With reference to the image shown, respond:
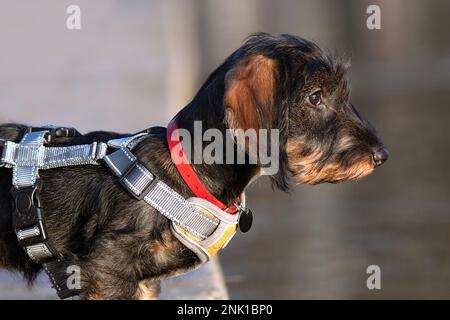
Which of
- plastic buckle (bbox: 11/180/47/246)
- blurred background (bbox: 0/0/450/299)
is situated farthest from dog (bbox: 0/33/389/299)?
blurred background (bbox: 0/0/450/299)

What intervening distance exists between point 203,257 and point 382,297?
7.60 feet

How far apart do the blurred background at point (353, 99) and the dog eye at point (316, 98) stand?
2.22 metres

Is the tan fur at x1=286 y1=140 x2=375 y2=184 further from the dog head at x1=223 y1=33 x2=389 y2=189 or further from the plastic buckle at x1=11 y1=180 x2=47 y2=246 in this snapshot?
the plastic buckle at x1=11 y1=180 x2=47 y2=246

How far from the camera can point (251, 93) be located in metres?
4.07

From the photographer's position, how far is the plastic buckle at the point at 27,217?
13.5 ft

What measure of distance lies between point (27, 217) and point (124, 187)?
18.6 inches

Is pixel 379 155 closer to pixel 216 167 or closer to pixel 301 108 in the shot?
pixel 301 108

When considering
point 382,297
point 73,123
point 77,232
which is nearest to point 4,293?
point 77,232

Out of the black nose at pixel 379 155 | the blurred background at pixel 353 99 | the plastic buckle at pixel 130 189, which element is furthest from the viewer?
the blurred background at pixel 353 99

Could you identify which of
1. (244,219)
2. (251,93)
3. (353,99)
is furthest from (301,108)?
(353,99)

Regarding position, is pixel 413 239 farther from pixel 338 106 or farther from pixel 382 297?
pixel 338 106

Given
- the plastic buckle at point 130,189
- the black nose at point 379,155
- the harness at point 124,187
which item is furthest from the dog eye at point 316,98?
the plastic buckle at point 130,189

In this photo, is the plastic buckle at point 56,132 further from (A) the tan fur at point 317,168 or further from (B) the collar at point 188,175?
(A) the tan fur at point 317,168

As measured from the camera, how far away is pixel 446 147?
11.0 metres
